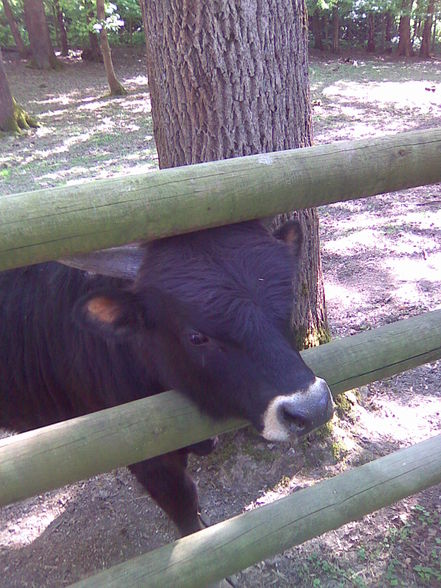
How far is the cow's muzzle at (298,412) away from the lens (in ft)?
5.45

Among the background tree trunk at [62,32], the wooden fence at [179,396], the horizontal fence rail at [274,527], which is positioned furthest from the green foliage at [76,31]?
the horizontal fence rail at [274,527]

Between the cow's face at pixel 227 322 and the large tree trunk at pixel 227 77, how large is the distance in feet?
3.18

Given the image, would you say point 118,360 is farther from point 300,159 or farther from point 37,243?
point 300,159

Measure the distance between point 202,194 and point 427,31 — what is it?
81.6 feet

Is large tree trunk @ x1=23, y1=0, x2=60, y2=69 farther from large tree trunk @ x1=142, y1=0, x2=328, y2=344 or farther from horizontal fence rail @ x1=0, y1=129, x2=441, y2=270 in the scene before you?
horizontal fence rail @ x1=0, y1=129, x2=441, y2=270

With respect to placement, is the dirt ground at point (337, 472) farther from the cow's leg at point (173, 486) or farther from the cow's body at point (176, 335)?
the cow's body at point (176, 335)

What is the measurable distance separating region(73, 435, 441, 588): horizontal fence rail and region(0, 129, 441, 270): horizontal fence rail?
3.87ft

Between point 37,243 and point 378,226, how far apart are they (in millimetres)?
5432

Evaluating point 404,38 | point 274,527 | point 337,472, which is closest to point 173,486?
point 274,527

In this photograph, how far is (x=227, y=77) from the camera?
8.75 feet

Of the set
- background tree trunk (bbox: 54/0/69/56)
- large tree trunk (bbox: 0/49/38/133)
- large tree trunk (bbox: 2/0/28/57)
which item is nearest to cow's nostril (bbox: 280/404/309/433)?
large tree trunk (bbox: 0/49/38/133)

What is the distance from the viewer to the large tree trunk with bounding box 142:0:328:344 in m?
2.60

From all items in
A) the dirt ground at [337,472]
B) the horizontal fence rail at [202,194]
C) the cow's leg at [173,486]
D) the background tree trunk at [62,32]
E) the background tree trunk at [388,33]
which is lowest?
the dirt ground at [337,472]

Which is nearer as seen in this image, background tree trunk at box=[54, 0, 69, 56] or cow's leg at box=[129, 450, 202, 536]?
cow's leg at box=[129, 450, 202, 536]
